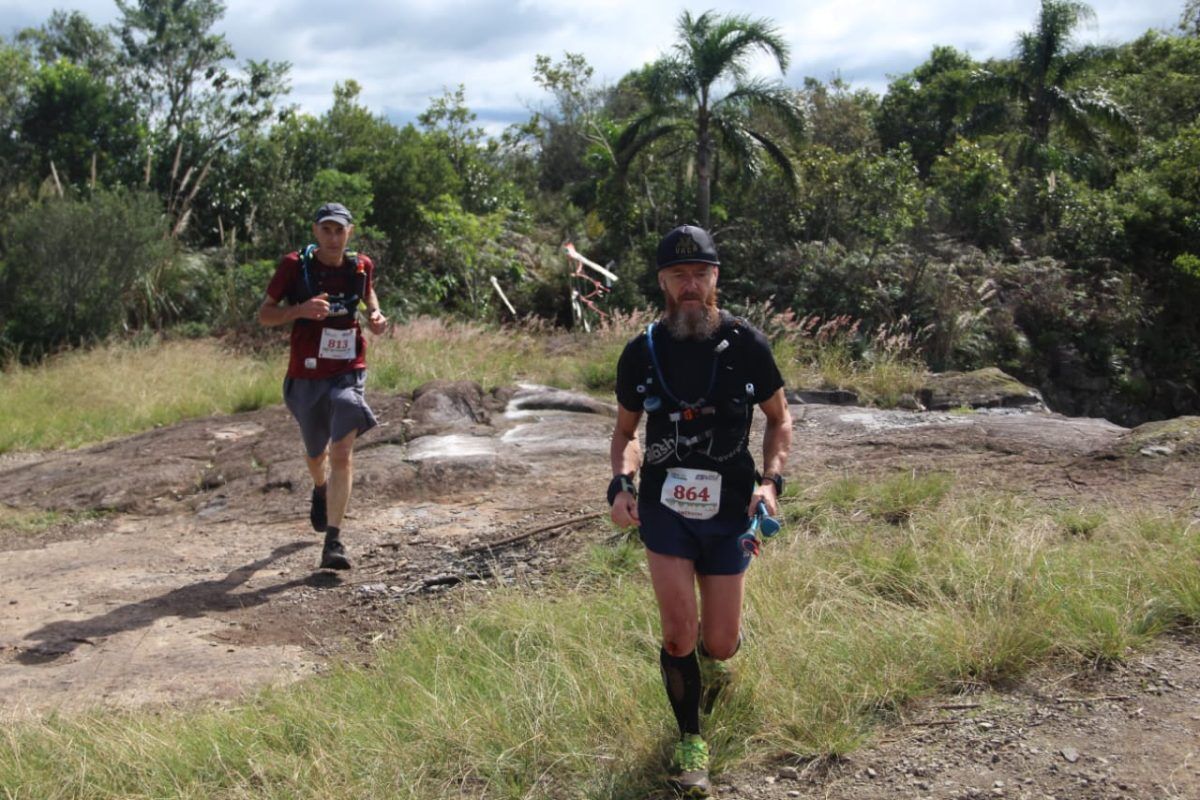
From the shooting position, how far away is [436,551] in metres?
6.23

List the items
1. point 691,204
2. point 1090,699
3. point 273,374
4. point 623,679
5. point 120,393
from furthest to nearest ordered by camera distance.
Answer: point 691,204, point 273,374, point 120,393, point 623,679, point 1090,699

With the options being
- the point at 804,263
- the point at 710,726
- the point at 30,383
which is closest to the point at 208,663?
the point at 710,726

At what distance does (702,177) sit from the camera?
21.5 metres

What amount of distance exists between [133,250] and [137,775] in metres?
13.9

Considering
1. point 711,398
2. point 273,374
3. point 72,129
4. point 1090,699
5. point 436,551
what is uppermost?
point 72,129

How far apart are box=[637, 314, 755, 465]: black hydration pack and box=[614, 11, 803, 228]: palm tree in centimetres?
1805

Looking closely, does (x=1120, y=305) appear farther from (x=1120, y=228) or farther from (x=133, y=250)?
(x=133, y=250)

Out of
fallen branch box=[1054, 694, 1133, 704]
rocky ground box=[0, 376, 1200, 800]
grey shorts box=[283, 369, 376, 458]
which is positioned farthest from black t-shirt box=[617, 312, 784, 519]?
grey shorts box=[283, 369, 376, 458]

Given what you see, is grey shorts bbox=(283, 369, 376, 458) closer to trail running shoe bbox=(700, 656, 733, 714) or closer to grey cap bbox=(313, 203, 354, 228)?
grey cap bbox=(313, 203, 354, 228)

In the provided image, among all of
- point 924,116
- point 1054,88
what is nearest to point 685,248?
point 1054,88

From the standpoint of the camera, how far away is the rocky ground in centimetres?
347

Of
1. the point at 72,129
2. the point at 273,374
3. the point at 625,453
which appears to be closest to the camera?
the point at 625,453

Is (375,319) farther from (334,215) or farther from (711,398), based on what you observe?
(711,398)

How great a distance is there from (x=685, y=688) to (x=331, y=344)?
10.8 ft
